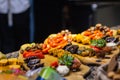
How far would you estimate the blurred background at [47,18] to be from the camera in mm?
2045

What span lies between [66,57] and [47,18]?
1.27 m

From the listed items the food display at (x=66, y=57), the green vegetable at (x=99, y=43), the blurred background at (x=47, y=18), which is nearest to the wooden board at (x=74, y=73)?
the food display at (x=66, y=57)

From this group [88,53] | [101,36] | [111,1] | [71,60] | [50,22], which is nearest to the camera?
[71,60]

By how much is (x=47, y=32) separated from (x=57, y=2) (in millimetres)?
208

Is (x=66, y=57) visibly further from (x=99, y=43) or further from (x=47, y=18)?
(x=47, y=18)

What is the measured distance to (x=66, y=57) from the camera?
1.04 metres

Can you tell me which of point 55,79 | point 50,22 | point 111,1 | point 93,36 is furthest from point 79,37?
point 111,1

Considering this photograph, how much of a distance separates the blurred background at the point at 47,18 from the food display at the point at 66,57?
2.58ft

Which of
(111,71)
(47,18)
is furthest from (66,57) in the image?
(47,18)

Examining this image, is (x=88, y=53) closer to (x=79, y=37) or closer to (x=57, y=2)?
(x=79, y=37)

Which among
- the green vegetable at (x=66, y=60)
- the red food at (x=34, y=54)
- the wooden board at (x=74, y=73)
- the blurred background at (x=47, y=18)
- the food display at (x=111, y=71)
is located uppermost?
the food display at (x=111, y=71)

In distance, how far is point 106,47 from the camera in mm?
1174

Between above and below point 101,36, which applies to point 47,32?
below

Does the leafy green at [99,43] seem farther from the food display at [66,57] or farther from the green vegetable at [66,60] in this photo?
the green vegetable at [66,60]
